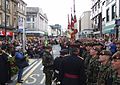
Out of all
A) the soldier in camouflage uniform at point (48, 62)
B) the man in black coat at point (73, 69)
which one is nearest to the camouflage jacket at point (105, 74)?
the man in black coat at point (73, 69)

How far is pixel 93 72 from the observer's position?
8.61 meters

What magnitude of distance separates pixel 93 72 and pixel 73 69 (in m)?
0.59

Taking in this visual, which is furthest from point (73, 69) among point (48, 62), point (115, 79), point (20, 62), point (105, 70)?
point (20, 62)

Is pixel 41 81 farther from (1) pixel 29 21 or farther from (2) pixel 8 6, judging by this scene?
(1) pixel 29 21

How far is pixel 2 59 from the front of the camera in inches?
461

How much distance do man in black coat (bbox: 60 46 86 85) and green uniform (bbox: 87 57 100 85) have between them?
26 centimetres

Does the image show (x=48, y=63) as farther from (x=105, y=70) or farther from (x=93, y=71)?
(x=105, y=70)

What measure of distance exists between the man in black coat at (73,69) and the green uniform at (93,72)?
10.0 inches

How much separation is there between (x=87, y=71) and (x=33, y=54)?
24.0m

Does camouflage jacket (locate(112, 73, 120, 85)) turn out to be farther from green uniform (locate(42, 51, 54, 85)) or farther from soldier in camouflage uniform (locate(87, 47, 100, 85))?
green uniform (locate(42, 51, 54, 85))

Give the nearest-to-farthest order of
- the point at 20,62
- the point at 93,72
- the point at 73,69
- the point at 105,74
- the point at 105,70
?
1. the point at 105,74
2. the point at 105,70
3. the point at 73,69
4. the point at 93,72
5. the point at 20,62

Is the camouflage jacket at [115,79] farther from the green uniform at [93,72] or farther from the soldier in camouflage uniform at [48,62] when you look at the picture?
the soldier in camouflage uniform at [48,62]

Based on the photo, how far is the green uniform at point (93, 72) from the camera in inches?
335

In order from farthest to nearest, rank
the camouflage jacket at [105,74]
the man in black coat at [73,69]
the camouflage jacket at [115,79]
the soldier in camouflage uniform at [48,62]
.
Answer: the soldier in camouflage uniform at [48,62], the man in black coat at [73,69], the camouflage jacket at [105,74], the camouflage jacket at [115,79]
